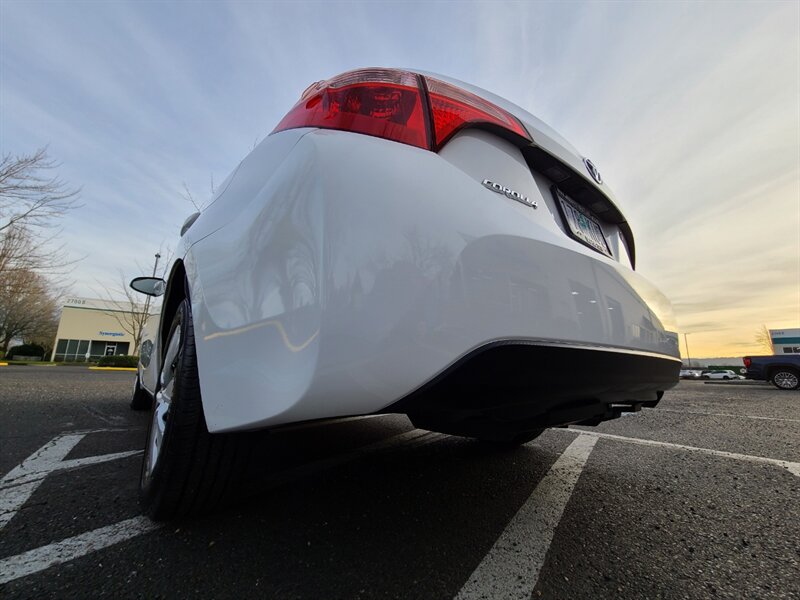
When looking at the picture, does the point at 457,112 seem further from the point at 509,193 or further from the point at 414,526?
the point at 414,526

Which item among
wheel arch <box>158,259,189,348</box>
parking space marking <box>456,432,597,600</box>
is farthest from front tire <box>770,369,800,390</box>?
wheel arch <box>158,259,189,348</box>

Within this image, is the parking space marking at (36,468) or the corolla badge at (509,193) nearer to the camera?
the corolla badge at (509,193)

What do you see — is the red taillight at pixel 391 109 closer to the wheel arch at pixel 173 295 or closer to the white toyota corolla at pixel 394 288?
the white toyota corolla at pixel 394 288

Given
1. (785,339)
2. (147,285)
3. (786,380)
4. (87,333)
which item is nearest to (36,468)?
(147,285)

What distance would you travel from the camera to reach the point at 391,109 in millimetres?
1004

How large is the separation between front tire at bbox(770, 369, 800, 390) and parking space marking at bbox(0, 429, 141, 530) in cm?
1512

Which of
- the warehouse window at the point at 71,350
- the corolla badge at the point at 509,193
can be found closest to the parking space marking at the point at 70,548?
the corolla badge at the point at 509,193

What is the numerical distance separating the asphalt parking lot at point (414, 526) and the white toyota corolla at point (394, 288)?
22 centimetres

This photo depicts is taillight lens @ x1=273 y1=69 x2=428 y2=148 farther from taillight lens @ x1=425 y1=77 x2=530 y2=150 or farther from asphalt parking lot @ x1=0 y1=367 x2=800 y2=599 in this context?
asphalt parking lot @ x1=0 y1=367 x2=800 y2=599

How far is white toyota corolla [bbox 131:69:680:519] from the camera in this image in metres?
0.80

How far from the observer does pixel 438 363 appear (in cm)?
83

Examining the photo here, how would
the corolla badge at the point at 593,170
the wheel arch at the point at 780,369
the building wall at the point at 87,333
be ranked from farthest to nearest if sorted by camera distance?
the building wall at the point at 87,333 < the wheel arch at the point at 780,369 < the corolla badge at the point at 593,170

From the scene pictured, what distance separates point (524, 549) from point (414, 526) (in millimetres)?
371

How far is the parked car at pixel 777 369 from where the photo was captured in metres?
10.6
